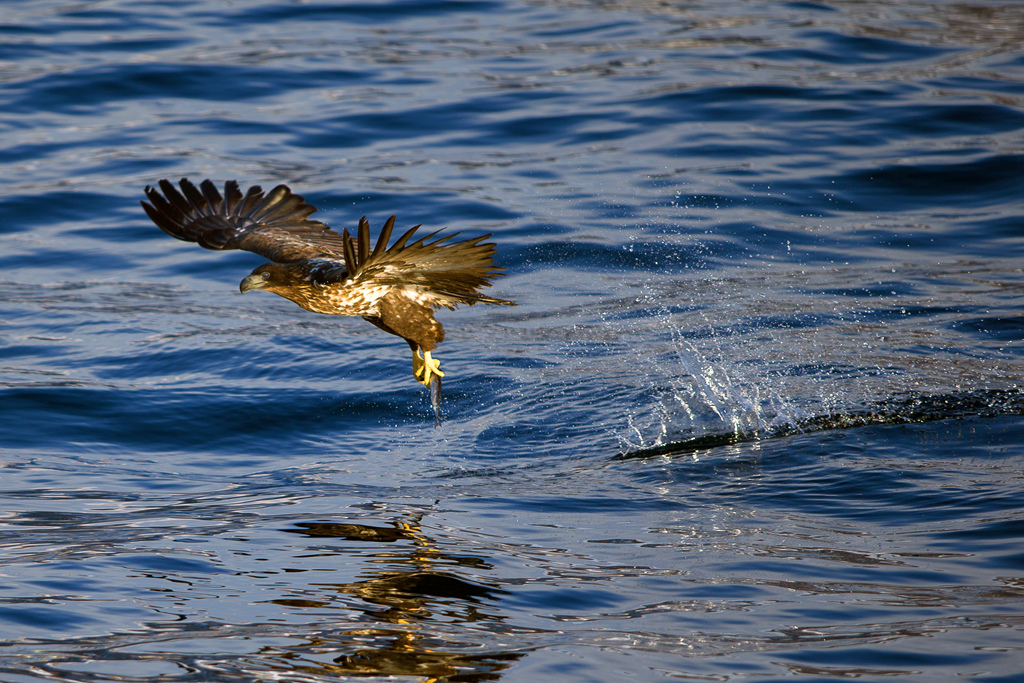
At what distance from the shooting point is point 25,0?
17000 millimetres

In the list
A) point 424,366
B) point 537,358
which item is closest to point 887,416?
point 537,358

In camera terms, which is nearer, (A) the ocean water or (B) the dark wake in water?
(A) the ocean water

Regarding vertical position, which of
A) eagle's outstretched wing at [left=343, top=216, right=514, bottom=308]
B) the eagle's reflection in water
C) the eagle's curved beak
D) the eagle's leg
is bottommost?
the eagle's reflection in water

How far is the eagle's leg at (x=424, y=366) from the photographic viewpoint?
643 cm

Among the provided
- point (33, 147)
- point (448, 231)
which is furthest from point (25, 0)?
point (448, 231)

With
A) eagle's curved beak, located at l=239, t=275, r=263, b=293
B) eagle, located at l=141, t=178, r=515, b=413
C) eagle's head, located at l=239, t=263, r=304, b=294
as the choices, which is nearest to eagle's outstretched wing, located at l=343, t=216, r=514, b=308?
eagle, located at l=141, t=178, r=515, b=413

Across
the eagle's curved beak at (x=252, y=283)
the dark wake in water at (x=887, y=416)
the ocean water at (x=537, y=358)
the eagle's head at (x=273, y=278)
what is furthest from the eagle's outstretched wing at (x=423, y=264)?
the dark wake in water at (x=887, y=416)

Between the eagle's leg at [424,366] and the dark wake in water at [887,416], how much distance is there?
3.71 feet

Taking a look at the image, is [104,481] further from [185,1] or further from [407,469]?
[185,1]

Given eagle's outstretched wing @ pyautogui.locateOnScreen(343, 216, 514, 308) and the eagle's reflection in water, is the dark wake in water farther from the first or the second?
the eagle's reflection in water

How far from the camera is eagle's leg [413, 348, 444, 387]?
6.43 meters

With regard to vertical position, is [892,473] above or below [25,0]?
below

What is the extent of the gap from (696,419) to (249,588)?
3.15m

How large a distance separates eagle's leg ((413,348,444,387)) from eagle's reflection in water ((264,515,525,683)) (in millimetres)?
1349
